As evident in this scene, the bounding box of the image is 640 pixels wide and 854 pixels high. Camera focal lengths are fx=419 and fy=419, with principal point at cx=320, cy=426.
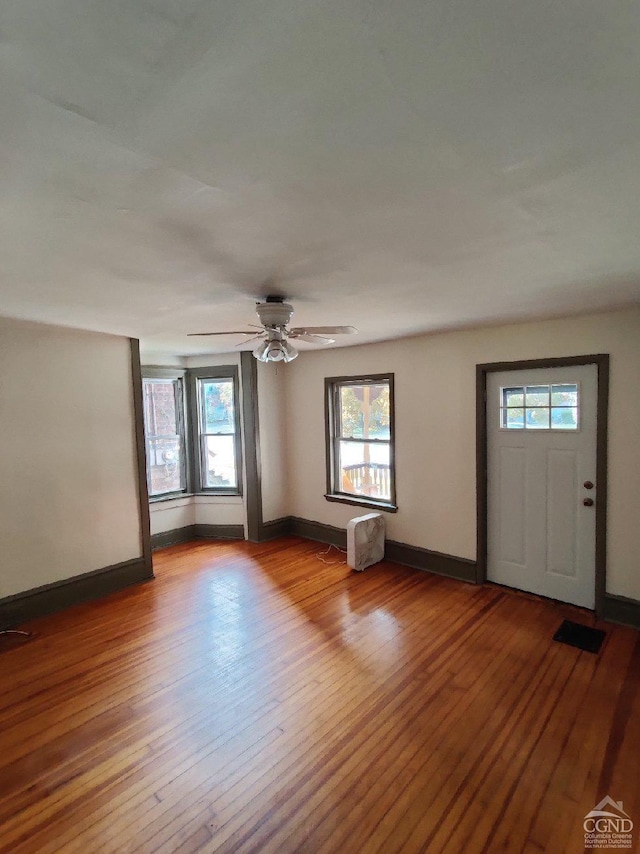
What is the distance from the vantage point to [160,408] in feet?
18.0

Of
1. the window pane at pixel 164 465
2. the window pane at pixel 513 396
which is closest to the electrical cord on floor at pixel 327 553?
the window pane at pixel 164 465

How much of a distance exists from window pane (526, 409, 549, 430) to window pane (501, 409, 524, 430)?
2.3 inches

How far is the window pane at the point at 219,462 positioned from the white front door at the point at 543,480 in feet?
10.7

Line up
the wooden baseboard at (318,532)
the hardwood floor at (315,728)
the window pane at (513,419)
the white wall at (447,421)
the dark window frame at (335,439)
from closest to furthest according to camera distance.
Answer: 1. the hardwood floor at (315,728)
2. the white wall at (447,421)
3. the window pane at (513,419)
4. the dark window frame at (335,439)
5. the wooden baseboard at (318,532)

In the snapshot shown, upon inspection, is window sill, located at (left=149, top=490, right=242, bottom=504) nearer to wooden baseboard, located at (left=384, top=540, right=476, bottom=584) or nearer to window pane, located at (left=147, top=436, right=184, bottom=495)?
window pane, located at (left=147, top=436, right=184, bottom=495)

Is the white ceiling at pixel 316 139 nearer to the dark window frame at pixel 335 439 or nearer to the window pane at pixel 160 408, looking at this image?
the dark window frame at pixel 335 439

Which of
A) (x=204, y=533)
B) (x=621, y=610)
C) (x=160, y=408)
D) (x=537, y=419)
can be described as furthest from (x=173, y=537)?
(x=621, y=610)

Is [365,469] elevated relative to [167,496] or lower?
elevated

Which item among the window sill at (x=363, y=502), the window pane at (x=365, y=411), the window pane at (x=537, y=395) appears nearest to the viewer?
the window pane at (x=537, y=395)

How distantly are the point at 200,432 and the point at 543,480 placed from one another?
4.12m

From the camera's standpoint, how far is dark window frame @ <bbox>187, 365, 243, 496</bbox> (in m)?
5.48

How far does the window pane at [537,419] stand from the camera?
3592 mm

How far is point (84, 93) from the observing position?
881mm

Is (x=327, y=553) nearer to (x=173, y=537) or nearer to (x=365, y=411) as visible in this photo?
(x=365, y=411)
